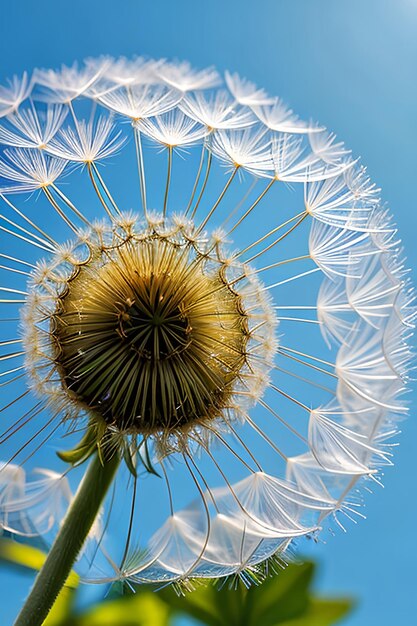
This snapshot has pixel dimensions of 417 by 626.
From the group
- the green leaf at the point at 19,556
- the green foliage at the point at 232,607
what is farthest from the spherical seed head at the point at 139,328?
the green foliage at the point at 232,607

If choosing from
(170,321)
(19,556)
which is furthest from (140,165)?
(19,556)

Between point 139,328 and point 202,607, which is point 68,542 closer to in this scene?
point 139,328

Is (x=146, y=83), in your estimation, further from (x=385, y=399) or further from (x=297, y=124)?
(x=385, y=399)

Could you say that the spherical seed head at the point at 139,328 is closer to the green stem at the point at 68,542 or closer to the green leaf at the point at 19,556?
the green stem at the point at 68,542

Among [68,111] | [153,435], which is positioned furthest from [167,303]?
[68,111]

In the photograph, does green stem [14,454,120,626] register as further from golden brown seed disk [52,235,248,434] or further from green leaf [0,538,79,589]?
green leaf [0,538,79,589]

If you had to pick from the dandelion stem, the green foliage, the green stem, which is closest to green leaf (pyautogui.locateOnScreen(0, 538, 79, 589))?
the green foliage

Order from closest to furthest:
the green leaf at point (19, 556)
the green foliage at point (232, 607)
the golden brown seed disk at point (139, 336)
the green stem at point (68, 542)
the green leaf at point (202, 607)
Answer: the green stem at point (68, 542) < the golden brown seed disk at point (139, 336) < the green leaf at point (19, 556) < the green foliage at point (232, 607) < the green leaf at point (202, 607)
